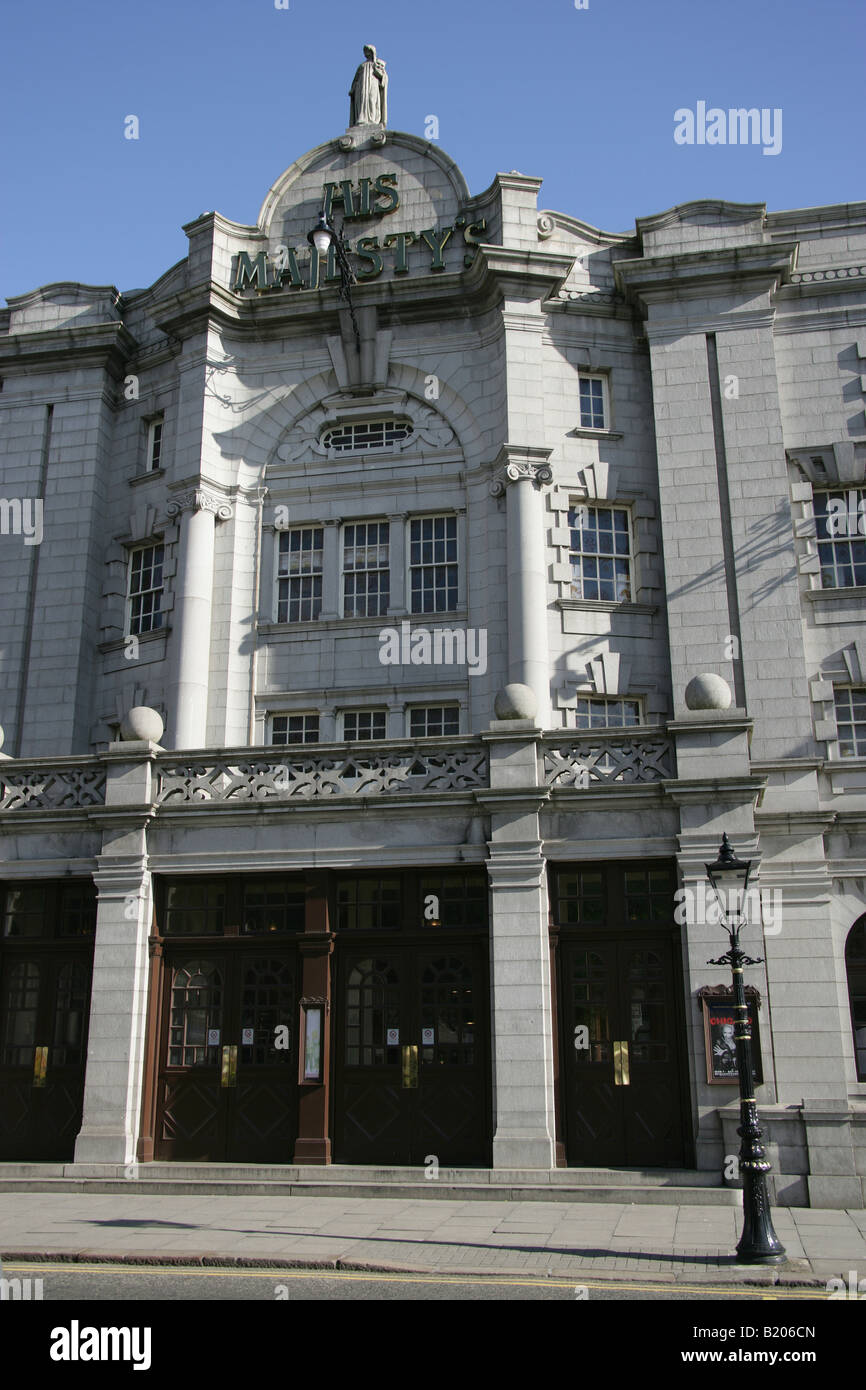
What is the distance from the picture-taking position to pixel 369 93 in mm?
29094

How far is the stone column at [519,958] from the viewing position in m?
17.1

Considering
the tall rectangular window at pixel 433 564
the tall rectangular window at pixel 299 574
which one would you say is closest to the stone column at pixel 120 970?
the tall rectangular window at pixel 299 574

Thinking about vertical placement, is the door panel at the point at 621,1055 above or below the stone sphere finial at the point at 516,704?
below

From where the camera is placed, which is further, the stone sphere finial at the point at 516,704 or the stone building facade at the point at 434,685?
the stone sphere finial at the point at 516,704

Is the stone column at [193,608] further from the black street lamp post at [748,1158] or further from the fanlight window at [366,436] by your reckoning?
the black street lamp post at [748,1158]

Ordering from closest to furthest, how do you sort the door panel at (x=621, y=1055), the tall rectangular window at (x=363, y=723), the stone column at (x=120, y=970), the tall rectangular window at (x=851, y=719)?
the door panel at (x=621, y=1055)
the stone column at (x=120, y=970)
the tall rectangular window at (x=851, y=719)
the tall rectangular window at (x=363, y=723)

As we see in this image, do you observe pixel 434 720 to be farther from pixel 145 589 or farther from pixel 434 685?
pixel 145 589

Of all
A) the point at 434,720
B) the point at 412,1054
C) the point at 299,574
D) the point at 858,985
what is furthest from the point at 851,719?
the point at 299,574

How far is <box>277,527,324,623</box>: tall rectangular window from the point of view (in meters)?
25.9

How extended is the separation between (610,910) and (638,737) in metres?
2.74

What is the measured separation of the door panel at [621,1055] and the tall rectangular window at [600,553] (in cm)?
923

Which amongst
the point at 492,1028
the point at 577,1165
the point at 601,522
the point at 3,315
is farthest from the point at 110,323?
the point at 577,1165

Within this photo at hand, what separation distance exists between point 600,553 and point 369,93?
13498 millimetres

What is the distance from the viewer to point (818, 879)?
2144 cm
